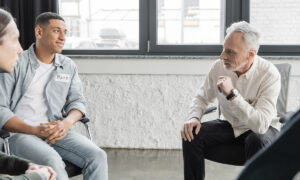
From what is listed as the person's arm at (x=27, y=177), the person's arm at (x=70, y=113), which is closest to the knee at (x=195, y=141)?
the person's arm at (x=70, y=113)

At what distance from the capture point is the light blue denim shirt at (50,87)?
1918 mm

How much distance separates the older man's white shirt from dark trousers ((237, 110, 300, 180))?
1.37m

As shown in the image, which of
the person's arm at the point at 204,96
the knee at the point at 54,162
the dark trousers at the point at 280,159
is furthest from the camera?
the person's arm at the point at 204,96

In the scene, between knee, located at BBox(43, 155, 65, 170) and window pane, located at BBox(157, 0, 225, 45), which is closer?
knee, located at BBox(43, 155, 65, 170)

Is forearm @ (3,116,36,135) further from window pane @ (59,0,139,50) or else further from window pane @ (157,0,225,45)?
window pane @ (157,0,225,45)

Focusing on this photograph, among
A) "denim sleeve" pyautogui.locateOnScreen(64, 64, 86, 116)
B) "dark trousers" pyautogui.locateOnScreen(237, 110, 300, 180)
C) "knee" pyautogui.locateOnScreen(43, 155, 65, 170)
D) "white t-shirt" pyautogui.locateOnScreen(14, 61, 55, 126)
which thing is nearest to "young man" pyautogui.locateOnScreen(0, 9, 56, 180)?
"knee" pyautogui.locateOnScreen(43, 155, 65, 170)

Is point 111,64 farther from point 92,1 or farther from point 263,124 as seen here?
point 263,124

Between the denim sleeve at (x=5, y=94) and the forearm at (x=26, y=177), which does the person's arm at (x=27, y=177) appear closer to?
the forearm at (x=26, y=177)

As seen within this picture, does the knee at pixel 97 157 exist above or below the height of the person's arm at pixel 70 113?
below

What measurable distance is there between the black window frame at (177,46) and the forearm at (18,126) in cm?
183

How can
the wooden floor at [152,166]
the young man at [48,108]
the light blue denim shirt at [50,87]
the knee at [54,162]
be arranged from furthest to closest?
1. the wooden floor at [152,166]
2. the light blue denim shirt at [50,87]
3. the young man at [48,108]
4. the knee at [54,162]

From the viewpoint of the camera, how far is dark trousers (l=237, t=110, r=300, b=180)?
52cm

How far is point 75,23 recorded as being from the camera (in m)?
3.63

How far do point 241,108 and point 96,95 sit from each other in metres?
1.94
